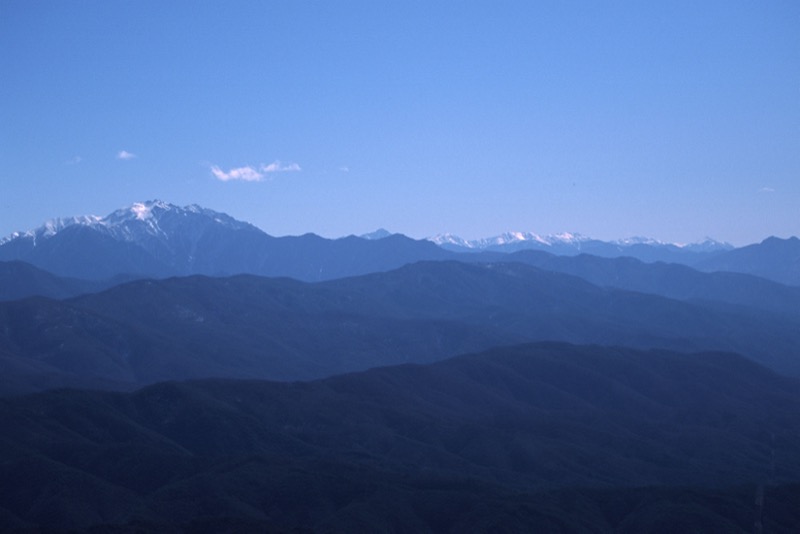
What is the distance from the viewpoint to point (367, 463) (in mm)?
136750

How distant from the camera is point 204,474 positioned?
A: 118 meters

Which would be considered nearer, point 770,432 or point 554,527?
point 554,527

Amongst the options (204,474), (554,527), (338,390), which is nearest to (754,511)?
(554,527)

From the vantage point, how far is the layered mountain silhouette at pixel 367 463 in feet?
352

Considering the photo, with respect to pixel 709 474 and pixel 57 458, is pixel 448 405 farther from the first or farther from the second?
pixel 57 458

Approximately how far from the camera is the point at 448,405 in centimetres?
19625

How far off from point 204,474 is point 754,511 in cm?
6022

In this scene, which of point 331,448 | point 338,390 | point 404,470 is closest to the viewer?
point 404,470

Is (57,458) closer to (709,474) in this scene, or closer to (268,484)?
(268,484)

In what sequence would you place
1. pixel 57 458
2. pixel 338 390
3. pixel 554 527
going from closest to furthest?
pixel 554 527
pixel 57 458
pixel 338 390

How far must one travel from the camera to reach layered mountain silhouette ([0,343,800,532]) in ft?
352

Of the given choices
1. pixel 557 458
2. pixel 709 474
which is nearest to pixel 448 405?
pixel 557 458

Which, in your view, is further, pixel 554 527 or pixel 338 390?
pixel 338 390

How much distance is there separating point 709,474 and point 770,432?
40759 mm
